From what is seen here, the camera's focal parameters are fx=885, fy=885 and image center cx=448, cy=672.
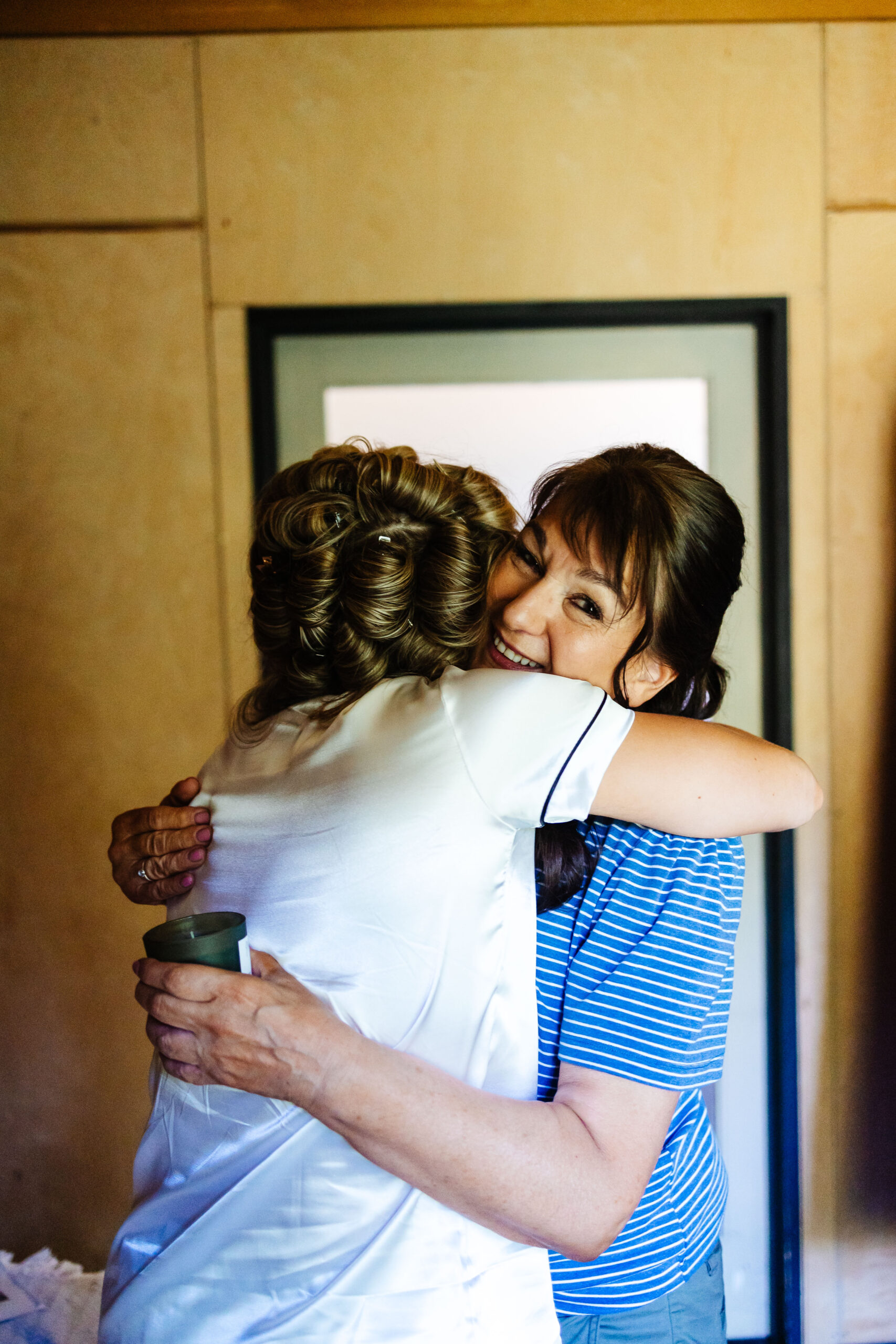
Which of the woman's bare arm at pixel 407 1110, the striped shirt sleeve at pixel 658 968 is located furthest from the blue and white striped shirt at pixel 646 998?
the woman's bare arm at pixel 407 1110

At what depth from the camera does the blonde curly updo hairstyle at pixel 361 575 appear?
101cm

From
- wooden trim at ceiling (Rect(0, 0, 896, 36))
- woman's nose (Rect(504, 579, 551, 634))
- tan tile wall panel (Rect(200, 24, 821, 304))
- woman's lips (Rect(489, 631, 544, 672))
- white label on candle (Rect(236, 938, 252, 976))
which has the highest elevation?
wooden trim at ceiling (Rect(0, 0, 896, 36))

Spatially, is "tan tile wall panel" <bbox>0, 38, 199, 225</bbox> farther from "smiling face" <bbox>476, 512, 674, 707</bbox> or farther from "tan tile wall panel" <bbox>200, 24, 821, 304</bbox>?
"smiling face" <bbox>476, 512, 674, 707</bbox>

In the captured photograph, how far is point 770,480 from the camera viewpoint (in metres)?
2.25

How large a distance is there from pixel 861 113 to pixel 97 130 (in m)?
1.86

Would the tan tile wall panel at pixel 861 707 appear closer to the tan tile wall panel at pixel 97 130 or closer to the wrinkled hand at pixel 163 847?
Result: the tan tile wall panel at pixel 97 130

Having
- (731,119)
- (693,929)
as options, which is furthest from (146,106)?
(693,929)

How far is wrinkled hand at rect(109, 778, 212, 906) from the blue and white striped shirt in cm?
40

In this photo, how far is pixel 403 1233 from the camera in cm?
82

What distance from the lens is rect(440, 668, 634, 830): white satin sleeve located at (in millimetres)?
811

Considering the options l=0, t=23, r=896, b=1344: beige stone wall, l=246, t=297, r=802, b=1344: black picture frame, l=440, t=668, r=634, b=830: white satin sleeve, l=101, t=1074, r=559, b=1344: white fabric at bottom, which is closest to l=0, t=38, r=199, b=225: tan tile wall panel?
l=0, t=23, r=896, b=1344: beige stone wall

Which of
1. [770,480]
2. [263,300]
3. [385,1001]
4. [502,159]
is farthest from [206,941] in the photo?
[502,159]

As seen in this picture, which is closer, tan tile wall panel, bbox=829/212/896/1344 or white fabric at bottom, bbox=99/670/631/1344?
white fabric at bottom, bbox=99/670/631/1344

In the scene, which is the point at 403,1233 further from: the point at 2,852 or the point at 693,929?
the point at 2,852
